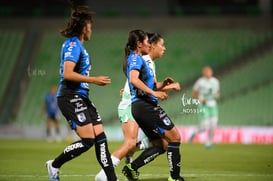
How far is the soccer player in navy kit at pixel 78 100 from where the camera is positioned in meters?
8.85

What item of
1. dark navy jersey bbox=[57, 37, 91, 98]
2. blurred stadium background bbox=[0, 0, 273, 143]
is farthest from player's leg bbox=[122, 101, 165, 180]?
blurred stadium background bbox=[0, 0, 273, 143]

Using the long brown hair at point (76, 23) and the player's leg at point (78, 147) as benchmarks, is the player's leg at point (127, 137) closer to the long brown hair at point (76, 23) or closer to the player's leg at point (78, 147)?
the player's leg at point (78, 147)

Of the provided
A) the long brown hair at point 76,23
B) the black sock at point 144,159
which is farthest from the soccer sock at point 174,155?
the long brown hair at point 76,23

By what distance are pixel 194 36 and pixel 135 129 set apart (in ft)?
68.4

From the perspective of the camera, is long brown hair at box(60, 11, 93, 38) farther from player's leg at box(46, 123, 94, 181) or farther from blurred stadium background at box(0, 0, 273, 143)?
blurred stadium background at box(0, 0, 273, 143)

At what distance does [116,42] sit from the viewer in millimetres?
31094

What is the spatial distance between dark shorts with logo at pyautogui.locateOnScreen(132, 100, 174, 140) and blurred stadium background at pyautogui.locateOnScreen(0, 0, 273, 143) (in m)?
17.8

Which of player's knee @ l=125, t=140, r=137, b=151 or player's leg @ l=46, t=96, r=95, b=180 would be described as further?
player's knee @ l=125, t=140, r=137, b=151

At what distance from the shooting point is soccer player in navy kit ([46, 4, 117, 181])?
885 centimetres

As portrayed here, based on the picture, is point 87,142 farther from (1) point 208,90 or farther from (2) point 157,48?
(1) point 208,90

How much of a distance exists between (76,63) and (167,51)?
22.2m

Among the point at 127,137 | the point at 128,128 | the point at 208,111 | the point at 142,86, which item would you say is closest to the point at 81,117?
the point at 142,86

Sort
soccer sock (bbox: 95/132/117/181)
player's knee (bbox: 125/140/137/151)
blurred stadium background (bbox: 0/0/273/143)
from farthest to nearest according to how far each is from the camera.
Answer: blurred stadium background (bbox: 0/0/273/143) → player's knee (bbox: 125/140/137/151) → soccer sock (bbox: 95/132/117/181)

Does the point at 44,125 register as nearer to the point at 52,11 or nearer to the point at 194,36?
the point at 52,11
